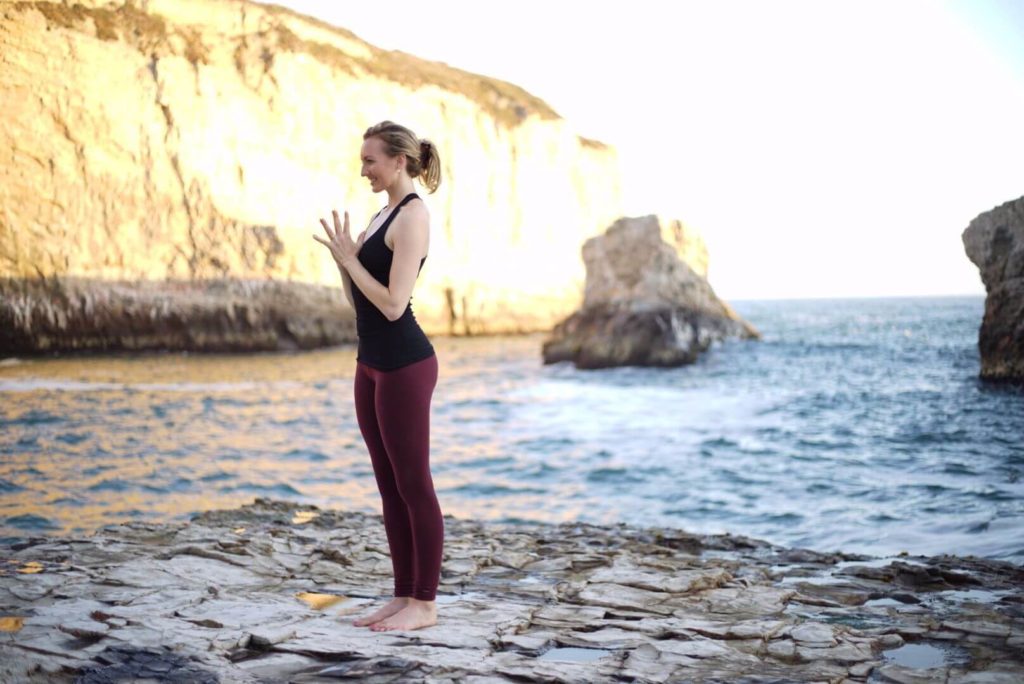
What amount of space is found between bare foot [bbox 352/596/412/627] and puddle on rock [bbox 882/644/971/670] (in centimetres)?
197

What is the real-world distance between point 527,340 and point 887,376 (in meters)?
20.2

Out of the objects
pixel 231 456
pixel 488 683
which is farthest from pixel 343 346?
pixel 488 683

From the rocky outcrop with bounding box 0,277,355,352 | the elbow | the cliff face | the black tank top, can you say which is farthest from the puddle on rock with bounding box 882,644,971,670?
the cliff face

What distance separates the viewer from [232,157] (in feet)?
112

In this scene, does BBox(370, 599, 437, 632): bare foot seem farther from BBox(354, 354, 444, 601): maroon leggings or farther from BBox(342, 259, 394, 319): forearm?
BBox(342, 259, 394, 319): forearm

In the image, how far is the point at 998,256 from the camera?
14891 millimetres

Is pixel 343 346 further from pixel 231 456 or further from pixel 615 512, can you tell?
pixel 615 512

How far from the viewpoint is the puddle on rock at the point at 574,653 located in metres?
2.99

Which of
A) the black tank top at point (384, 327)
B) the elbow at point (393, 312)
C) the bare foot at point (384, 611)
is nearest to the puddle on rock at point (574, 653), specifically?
the bare foot at point (384, 611)

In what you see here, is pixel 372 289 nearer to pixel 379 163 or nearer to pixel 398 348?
pixel 398 348

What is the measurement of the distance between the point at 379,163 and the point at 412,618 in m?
1.89

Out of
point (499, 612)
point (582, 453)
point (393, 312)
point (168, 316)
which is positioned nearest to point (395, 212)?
point (393, 312)

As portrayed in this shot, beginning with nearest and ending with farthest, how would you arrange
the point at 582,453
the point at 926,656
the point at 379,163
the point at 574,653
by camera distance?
1. the point at 574,653
2. the point at 926,656
3. the point at 379,163
4. the point at 582,453

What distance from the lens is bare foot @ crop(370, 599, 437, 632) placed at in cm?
323
